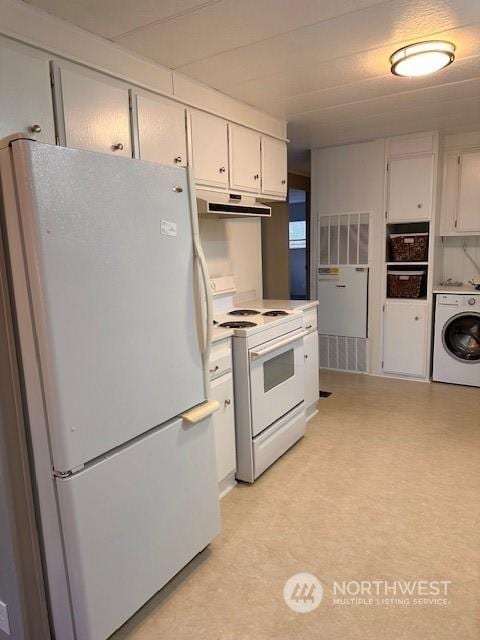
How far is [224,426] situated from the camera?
2.46 metres

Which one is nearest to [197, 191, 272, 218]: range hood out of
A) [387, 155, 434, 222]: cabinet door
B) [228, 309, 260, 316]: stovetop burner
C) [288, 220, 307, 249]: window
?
[228, 309, 260, 316]: stovetop burner

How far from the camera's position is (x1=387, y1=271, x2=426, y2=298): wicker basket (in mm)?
4387

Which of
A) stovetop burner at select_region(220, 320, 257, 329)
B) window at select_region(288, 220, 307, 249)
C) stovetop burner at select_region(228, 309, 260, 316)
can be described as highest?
window at select_region(288, 220, 307, 249)

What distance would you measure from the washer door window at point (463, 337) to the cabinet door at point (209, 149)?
2667 millimetres

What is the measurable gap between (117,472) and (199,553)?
83cm

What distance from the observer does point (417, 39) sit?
2.28 metres

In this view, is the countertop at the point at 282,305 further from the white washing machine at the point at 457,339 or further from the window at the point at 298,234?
the window at the point at 298,234

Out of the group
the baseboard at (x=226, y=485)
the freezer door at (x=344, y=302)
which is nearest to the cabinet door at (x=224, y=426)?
the baseboard at (x=226, y=485)

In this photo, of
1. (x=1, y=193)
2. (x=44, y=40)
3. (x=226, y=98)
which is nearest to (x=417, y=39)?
(x=226, y=98)

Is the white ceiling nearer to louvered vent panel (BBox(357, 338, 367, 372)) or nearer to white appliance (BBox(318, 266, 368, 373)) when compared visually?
white appliance (BBox(318, 266, 368, 373))

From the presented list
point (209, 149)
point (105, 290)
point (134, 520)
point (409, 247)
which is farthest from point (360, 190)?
point (134, 520)

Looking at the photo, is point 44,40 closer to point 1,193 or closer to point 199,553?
point 1,193

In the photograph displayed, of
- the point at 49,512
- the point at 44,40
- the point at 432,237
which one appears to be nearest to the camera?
the point at 49,512

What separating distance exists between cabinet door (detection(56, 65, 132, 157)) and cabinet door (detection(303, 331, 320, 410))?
1.94m
